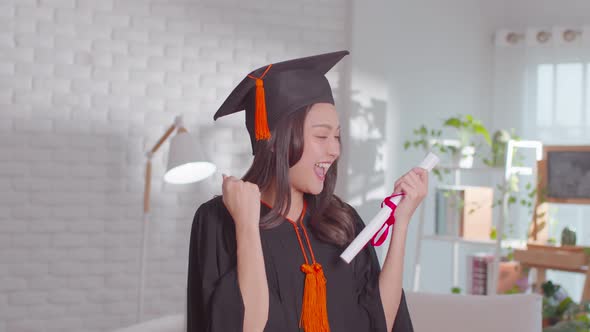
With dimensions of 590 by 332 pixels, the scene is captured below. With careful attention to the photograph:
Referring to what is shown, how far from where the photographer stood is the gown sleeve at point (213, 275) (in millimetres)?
1526

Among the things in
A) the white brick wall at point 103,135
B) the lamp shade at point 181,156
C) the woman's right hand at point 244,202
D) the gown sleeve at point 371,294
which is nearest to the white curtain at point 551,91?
the white brick wall at point 103,135

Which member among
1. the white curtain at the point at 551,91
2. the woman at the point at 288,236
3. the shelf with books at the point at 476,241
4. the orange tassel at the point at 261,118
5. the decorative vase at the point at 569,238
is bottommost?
the shelf with books at the point at 476,241

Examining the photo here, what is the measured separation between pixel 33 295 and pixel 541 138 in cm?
357

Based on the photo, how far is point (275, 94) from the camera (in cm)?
164

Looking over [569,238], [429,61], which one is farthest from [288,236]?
[429,61]

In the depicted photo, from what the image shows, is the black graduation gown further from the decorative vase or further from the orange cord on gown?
the decorative vase

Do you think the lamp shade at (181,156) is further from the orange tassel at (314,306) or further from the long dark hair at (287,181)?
the orange tassel at (314,306)

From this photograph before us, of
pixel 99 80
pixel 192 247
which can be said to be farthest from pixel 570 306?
pixel 99 80

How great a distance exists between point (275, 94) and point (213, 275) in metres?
0.42

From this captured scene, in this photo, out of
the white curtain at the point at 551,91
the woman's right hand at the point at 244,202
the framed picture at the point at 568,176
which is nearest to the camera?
the woman's right hand at the point at 244,202

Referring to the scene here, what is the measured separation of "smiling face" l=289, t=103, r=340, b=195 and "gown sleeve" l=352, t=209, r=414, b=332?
0.75 feet

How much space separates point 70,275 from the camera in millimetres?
4277

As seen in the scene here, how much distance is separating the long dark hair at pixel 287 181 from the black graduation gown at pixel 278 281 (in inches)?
1.3

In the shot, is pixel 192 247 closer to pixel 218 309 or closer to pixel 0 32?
pixel 218 309
